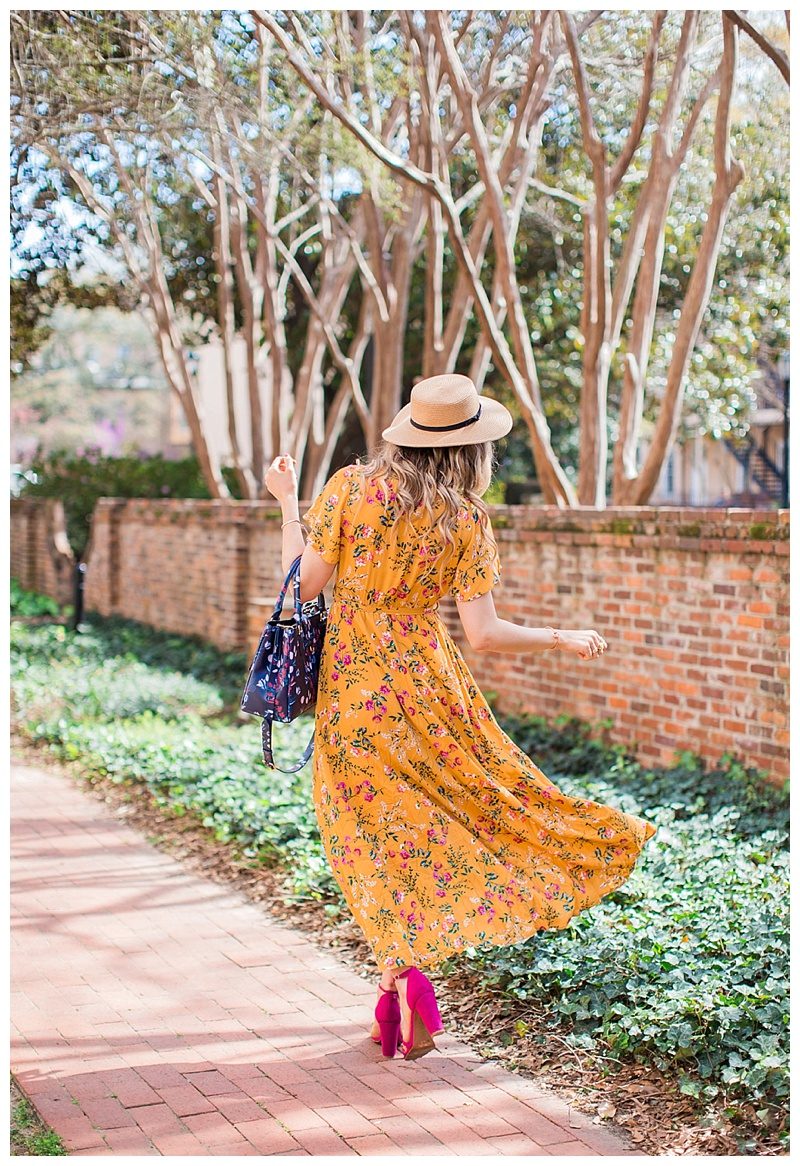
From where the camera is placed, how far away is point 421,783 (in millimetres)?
3863

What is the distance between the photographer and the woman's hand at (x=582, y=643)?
12.3 ft

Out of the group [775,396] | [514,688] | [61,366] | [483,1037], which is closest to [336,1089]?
[483,1037]

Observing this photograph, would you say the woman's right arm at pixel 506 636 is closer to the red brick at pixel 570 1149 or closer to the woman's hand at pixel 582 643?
the woman's hand at pixel 582 643

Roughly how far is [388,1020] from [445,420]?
1751 mm

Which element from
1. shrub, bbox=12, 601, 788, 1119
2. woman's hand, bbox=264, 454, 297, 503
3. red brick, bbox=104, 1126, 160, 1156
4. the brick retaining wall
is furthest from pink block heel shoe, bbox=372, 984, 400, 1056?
the brick retaining wall

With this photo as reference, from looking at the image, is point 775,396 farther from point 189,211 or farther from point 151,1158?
point 151,1158

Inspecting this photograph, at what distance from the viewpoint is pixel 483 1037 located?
13.2ft

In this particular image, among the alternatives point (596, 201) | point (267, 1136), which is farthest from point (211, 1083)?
point (596, 201)

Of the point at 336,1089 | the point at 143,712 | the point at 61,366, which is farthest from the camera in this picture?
the point at 61,366

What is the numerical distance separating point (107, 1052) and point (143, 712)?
5.97 meters

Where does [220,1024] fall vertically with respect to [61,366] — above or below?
below

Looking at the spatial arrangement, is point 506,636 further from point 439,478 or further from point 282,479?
point 282,479

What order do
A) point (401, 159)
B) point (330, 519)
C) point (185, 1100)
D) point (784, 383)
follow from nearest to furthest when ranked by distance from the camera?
point (185, 1100)
point (330, 519)
point (401, 159)
point (784, 383)

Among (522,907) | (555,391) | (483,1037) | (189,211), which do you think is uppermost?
(189,211)
